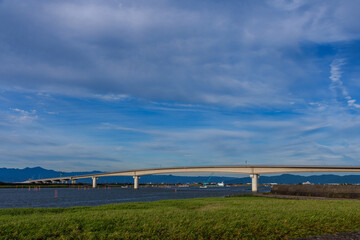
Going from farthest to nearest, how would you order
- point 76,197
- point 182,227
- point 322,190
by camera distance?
point 76,197, point 322,190, point 182,227

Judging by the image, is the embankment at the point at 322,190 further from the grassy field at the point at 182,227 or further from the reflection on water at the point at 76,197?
the grassy field at the point at 182,227

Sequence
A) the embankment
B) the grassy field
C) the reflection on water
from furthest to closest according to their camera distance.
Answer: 1. the reflection on water
2. the embankment
3. the grassy field

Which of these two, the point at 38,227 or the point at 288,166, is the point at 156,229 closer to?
the point at 38,227

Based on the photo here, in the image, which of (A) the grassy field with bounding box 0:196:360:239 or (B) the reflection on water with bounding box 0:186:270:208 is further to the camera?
(B) the reflection on water with bounding box 0:186:270:208

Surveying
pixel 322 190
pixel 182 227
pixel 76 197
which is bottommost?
pixel 76 197

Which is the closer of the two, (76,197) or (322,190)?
(322,190)

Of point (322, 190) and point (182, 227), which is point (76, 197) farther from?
point (182, 227)

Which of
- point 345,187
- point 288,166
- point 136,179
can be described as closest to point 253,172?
point 288,166

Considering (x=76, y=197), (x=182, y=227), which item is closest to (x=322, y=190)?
(x=182, y=227)

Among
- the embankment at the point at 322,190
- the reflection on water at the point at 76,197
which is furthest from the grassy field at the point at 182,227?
the reflection on water at the point at 76,197

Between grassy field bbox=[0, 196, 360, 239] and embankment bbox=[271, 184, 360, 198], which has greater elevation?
grassy field bbox=[0, 196, 360, 239]

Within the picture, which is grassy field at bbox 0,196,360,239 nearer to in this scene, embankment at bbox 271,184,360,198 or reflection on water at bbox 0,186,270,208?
embankment at bbox 271,184,360,198

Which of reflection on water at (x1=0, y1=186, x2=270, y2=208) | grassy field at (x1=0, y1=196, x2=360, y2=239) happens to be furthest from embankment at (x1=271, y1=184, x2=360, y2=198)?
grassy field at (x1=0, y1=196, x2=360, y2=239)

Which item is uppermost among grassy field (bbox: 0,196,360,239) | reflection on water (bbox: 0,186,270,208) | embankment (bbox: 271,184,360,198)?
grassy field (bbox: 0,196,360,239)
